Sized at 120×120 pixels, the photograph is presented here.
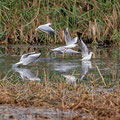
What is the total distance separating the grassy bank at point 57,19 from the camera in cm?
1353

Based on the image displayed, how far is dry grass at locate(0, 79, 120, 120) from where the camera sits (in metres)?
4.60

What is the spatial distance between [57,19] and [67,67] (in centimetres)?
513

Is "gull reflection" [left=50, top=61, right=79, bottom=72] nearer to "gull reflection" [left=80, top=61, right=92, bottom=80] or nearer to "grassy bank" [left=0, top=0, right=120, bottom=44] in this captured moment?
"gull reflection" [left=80, top=61, right=92, bottom=80]

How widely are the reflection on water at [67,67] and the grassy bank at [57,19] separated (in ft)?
4.15

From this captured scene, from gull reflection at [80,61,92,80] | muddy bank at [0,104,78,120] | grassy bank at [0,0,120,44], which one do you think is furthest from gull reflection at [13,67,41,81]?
grassy bank at [0,0,120,44]

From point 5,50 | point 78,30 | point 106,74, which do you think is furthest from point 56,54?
point 106,74

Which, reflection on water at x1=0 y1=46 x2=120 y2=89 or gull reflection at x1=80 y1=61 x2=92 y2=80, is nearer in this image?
reflection on water at x1=0 y1=46 x2=120 y2=89

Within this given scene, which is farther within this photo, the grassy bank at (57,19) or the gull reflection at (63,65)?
the grassy bank at (57,19)

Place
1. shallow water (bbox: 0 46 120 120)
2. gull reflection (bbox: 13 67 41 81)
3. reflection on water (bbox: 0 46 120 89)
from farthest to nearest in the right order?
gull reflection (bbox: 13 67 41 81) → reflection on water (bbox: 0 46 120 89) → shallow water (bbox: 0 46 120 120)

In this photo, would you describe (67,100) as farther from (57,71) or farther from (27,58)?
(27,58)

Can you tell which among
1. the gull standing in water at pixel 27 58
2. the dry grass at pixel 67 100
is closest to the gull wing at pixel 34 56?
the gull standing in water at pixel 27 58

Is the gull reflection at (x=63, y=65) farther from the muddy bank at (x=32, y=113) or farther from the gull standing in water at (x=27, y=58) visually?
the muddy bank at (x=32, y=113)

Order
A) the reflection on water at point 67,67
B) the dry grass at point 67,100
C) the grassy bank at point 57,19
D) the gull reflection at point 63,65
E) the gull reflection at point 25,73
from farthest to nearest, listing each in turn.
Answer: the grassy bank at point 57,19
the gull reflection at point 63,65
the gull reflection at point 25,73
the reflection on water at point 67,67
the dry grass at point 67,100

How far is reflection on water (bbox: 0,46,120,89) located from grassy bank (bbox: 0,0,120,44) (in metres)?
1.27
